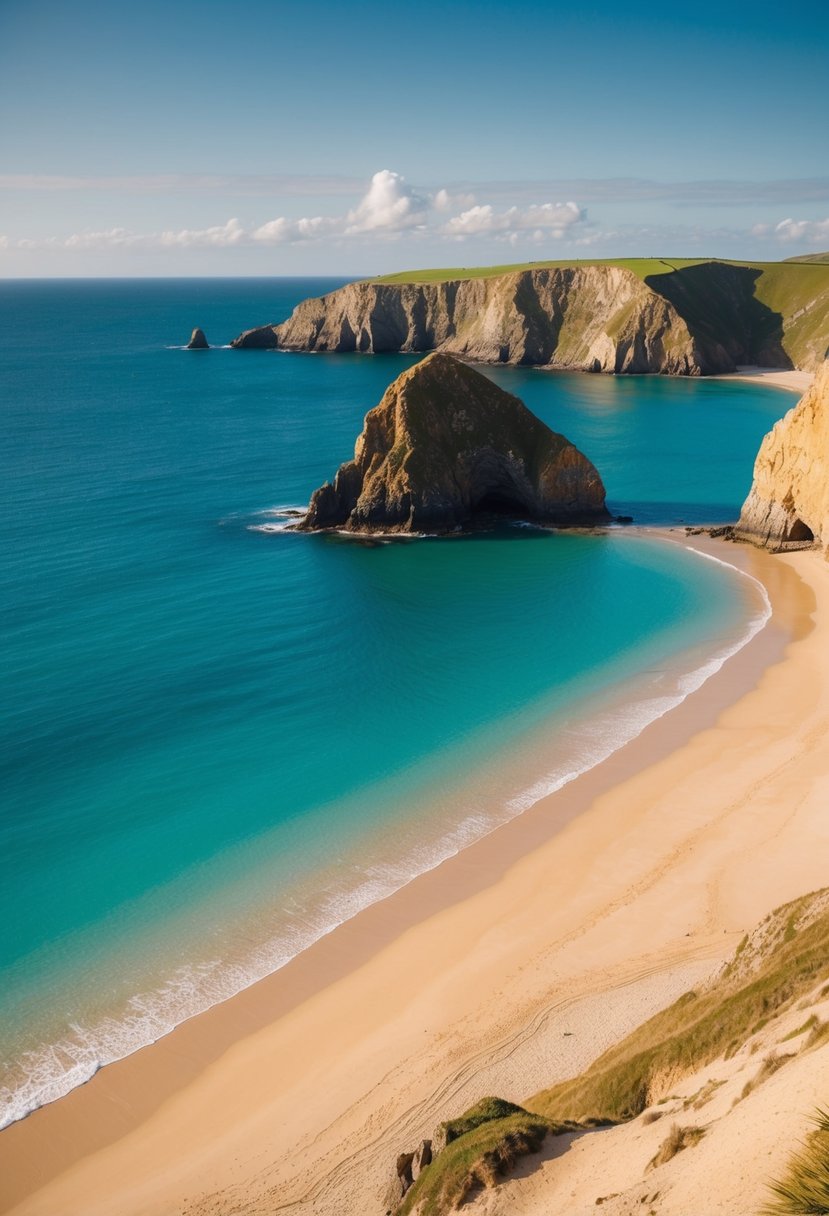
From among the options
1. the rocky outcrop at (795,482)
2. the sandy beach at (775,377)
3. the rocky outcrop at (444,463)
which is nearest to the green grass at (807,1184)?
the rocky outcrop at (795,482)

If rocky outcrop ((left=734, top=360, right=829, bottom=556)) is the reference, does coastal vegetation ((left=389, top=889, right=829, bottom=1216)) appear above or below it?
below

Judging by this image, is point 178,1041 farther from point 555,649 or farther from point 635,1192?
point 555,649

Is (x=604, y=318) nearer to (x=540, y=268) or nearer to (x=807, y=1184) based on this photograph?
(x=540, y=268)

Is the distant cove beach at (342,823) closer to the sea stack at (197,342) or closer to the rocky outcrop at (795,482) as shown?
the rocky outcrop at (795,482)

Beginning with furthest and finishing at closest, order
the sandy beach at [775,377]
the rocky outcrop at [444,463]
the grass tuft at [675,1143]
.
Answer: the sandy beach at [775,377] → the rocky outcrop at [444,463] → the grass tuft at [675,1143]

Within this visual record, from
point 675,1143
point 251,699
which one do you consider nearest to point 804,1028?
point 675,1143

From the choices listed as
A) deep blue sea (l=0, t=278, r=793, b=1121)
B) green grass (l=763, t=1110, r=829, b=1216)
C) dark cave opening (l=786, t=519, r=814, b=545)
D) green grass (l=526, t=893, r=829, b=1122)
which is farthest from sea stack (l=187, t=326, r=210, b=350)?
green grass (l=763, t=1110, r=829, b=1216)

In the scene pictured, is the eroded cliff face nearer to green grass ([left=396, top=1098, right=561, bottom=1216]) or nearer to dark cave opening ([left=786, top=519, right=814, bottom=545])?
dark cave opening ([left=786, top=519, right=814, bottom=545])
